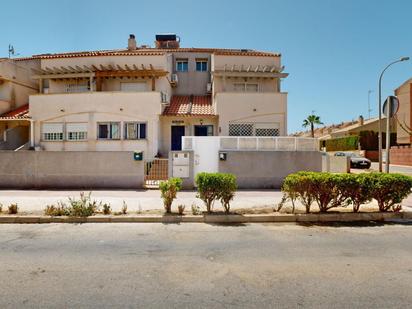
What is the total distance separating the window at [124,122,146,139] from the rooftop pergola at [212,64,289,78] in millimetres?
6562

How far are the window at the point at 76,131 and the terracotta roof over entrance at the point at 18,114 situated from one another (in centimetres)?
314

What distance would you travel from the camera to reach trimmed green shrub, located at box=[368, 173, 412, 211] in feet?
28.1

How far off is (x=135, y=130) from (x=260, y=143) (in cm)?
943

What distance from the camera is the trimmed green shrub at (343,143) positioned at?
44.1 meters

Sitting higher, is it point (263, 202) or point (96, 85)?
point (96, 85)

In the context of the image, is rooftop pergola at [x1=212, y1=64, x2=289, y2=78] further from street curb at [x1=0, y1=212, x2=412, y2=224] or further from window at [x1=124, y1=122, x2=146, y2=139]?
street curb at [x1=0, y1=212, x2=412, y2=224]

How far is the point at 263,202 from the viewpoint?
10.6m

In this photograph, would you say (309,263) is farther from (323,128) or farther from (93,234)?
(323,128)

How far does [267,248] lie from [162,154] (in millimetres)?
16302

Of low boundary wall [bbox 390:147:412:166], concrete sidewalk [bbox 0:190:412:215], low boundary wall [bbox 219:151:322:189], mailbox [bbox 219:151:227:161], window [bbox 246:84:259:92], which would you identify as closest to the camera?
concrete sidewalk [bbox 0:190:412:215]

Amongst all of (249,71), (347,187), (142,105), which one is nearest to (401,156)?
(249,71)

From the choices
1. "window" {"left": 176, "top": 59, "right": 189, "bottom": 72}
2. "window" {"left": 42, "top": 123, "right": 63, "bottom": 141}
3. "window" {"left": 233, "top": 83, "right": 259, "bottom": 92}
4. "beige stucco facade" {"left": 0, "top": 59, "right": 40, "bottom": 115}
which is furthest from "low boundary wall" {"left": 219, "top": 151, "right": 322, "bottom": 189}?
"beige stucco facade" {"left": 0, "top": 59, "right": 40, "bottom": 115}

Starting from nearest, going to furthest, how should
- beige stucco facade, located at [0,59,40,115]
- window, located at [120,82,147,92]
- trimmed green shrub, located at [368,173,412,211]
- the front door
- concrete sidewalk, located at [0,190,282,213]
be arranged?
trimmed green shrub, located at [368,173,412,211] < concrete sidewalk, located at [0,190,282,213] < the front door < window, located at [120,82,147,92] < beige stucco facade, located at [0,59,40,115]

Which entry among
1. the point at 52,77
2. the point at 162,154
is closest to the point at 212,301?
the point at 162,154
